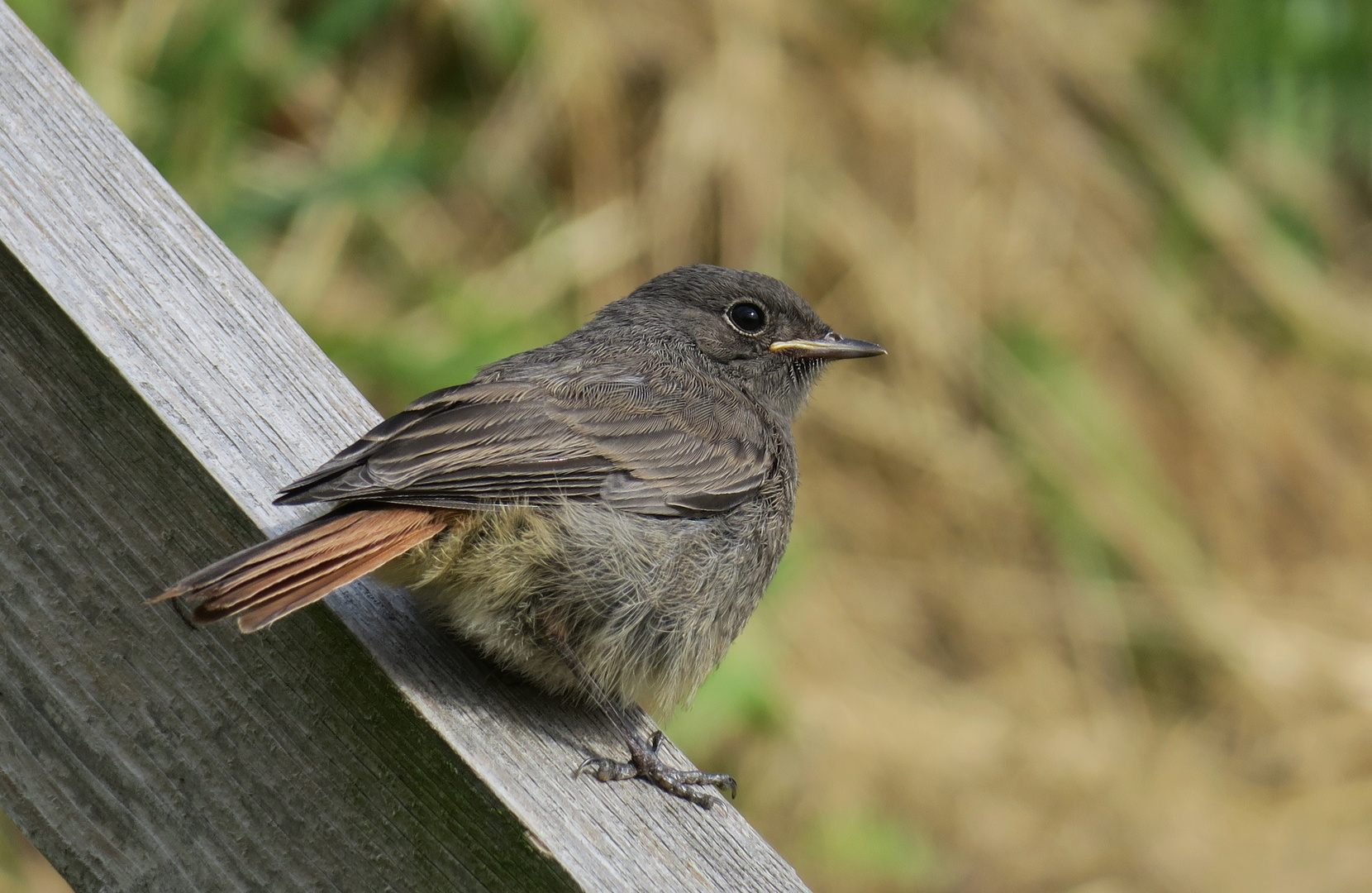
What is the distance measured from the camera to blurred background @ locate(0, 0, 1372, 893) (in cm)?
579

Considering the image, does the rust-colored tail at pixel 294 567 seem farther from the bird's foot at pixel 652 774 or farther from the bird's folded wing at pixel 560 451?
the bird's foot at pixel 652 774

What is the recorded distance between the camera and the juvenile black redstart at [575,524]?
83.7 inches

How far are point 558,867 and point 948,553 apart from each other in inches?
221

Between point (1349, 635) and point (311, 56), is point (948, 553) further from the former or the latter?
point (311, 56)

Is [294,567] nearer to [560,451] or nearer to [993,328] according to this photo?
[560,451]

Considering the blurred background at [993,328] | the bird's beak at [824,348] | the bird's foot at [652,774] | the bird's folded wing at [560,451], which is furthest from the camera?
the blurred background at [993,328]

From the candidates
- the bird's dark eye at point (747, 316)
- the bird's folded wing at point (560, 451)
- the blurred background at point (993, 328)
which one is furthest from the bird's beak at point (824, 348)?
the blurred background at point (993, 328)

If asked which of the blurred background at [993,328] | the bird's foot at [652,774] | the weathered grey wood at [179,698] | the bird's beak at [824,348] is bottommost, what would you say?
the weathered grey wood at [179,698]

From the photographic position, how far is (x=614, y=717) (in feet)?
8.09

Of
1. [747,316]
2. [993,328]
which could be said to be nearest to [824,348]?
[747,316]

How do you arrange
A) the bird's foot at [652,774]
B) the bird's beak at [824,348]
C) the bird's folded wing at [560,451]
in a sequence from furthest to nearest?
the bird's beak at [824,348]
the bird's folded wing at [560,451]
the bird's foot at [652,774]

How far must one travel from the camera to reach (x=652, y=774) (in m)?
2.15

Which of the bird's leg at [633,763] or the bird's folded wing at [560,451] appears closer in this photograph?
the bird's leg at [633,763]

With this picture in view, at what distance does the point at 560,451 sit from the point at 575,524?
21 centimetres
